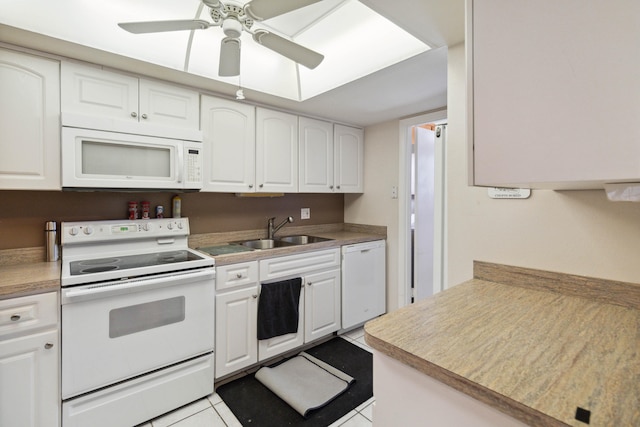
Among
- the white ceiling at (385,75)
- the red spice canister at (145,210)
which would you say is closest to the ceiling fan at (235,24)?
the white ceiling at (385,75)

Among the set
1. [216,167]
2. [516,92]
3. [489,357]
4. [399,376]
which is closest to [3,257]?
[216,167]

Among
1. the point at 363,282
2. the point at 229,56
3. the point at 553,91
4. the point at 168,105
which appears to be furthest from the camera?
the point at 363,282

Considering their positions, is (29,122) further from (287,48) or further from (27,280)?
(287,48)

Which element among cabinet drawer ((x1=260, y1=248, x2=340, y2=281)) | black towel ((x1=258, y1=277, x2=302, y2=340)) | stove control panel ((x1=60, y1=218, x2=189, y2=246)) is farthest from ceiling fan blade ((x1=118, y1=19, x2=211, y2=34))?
black towel ((x1=258, y1=277, x2=302, y2=340))

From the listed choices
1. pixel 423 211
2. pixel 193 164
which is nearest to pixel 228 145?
pixel 193 164

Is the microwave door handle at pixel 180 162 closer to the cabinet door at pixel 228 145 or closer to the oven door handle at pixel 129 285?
the cabinet door at pixel 228 145

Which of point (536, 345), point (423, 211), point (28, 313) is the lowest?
point (28, 313)

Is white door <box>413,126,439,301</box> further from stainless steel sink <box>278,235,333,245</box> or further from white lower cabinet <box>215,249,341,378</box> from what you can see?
stainless steel sink <box>278,235,333,245</box>

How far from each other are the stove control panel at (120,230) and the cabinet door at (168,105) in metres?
0.68

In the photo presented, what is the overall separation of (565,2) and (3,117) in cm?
231

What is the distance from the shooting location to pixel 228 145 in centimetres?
226

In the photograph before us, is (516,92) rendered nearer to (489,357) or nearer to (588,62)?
(588,62)

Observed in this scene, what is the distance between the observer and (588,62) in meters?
0.64

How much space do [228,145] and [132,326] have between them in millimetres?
1333
